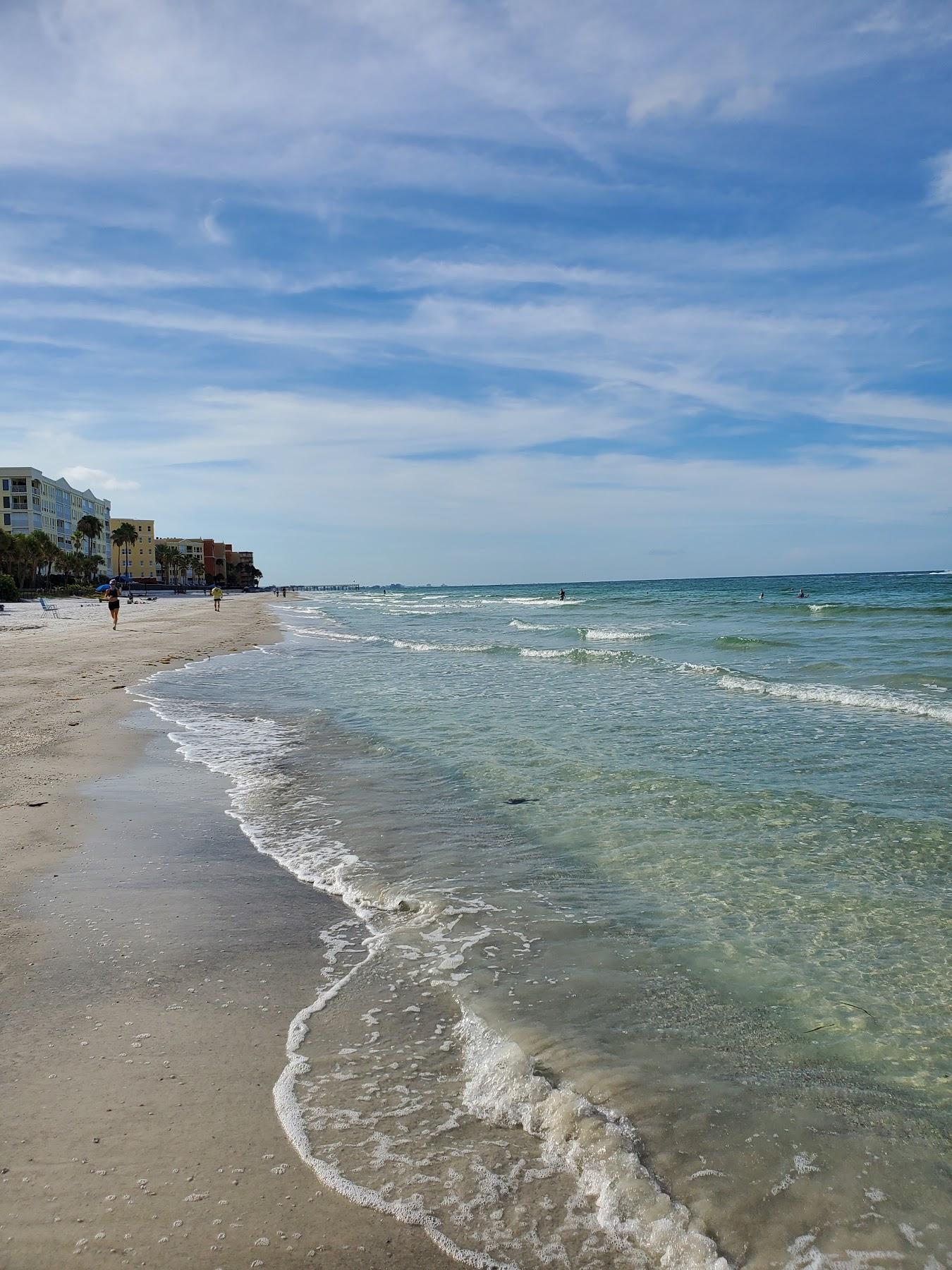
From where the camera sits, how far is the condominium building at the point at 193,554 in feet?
535

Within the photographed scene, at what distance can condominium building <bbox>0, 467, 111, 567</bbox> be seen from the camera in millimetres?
110000

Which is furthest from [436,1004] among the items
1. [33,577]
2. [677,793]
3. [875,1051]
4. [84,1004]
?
Answer: [33,577]

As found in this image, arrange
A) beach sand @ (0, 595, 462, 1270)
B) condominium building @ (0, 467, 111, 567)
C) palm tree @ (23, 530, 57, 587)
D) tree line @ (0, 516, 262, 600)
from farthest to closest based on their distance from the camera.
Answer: condominium building @ (0, 467, 111, 567), palm tree @ (23, 530, 57, 587), tree line @ (0, 516, 262, 600), beach sand @ (0, 595, 462, 1270)

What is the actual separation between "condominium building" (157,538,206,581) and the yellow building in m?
5.44

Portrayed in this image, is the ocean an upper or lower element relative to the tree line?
lower

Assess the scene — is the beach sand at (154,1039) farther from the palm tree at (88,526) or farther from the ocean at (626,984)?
the palm tree at (88,526)

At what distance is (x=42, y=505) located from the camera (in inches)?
4525

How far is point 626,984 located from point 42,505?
12860 centimetres

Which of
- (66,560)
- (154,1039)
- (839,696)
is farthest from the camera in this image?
(66,560)

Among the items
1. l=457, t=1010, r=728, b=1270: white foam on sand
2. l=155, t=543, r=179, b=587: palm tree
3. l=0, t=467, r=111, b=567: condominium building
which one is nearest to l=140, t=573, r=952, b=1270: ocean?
l=457, t=1010, r=728, b=1270: white foam on sand

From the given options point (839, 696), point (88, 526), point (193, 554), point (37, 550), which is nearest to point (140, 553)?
point (193, 554)

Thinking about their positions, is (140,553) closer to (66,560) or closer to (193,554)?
(193,554)

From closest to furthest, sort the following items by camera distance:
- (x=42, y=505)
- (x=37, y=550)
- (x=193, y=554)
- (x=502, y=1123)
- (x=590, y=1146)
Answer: (x=590, y=1146) < (x=502, y=1123) < (x=37, y=550) < (x=42, y=505) < (x=193, y=554)

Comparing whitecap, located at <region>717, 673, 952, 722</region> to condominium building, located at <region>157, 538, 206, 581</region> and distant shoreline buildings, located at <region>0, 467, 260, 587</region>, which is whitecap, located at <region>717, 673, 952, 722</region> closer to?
distant shoreline buildings, located at <region>0, 467, 260, 587</region>
